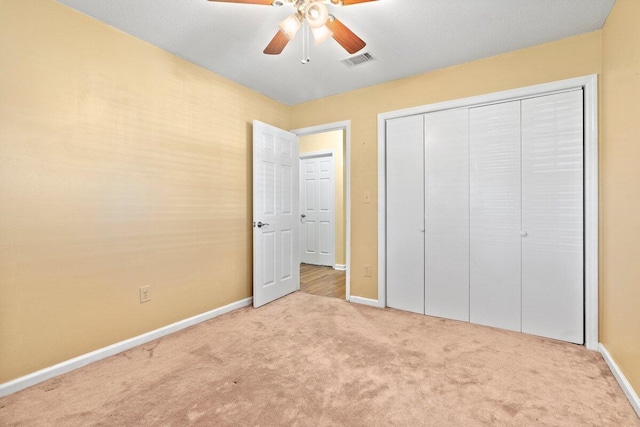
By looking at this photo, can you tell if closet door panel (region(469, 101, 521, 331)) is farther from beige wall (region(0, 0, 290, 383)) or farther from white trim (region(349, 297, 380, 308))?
beige wall (region(0, 0, 290, 383))

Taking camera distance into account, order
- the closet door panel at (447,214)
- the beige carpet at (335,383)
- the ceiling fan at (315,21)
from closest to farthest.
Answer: the beige carpet at (335,383)
the ceiling fan at (315,21)
the closet door panel at (447,214)

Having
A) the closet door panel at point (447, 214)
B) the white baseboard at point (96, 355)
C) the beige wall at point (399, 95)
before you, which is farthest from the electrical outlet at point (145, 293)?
the closet door panel at point (447, 214)

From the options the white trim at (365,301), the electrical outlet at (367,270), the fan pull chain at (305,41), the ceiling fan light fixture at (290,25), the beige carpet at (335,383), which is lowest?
the beige carpet at (335,383)

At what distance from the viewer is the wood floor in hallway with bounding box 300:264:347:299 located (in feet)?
12.3

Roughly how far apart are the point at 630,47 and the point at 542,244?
1390 mm

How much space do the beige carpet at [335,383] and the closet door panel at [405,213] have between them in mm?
529

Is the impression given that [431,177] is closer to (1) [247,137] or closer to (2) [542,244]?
(2) [542,244]

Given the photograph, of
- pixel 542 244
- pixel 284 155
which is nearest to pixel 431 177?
pixel 542 244

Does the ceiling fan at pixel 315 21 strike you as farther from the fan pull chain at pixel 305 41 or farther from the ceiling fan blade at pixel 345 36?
the fan pull chain at pixel 305 41

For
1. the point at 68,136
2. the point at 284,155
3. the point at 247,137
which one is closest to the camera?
the point at 68,136

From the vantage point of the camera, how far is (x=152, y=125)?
7.84 feet

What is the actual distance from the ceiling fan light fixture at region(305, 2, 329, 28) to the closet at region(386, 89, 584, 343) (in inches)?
62.1

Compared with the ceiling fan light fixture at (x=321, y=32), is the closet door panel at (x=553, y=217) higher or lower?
lower

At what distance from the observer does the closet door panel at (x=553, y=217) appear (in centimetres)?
228
